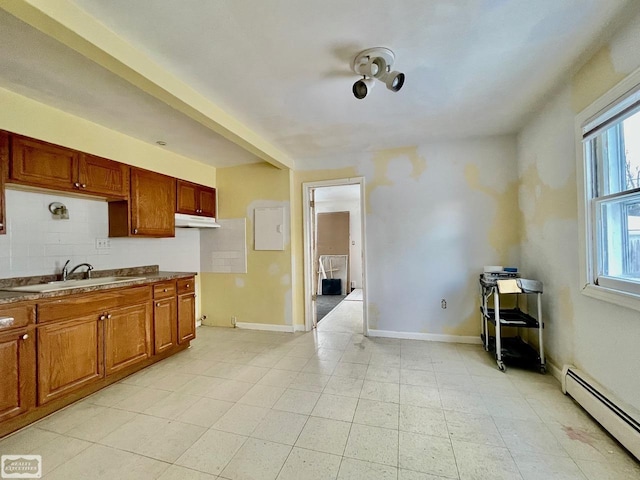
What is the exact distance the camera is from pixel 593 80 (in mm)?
1797

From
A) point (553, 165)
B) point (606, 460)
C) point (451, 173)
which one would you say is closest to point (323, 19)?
point (553, 165)

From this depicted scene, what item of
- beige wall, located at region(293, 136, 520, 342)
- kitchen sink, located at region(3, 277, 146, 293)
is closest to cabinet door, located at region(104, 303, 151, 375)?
kitchen sink, located at region(3, 277, 146, 293)

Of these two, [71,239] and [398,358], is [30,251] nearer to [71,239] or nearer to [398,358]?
[71,239]

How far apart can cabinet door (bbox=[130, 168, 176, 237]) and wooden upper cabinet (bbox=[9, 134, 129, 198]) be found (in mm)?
126

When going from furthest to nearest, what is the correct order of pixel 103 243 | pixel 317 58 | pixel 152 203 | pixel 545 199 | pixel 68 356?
pixel 152 203
pixel 103 243
pixel 545 199
pixel 68 356
pixel 317 58

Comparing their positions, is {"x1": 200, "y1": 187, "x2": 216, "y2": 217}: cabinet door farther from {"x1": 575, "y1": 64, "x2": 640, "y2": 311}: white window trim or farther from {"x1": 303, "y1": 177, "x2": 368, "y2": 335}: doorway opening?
{"x1": 575, "y1": 64, "x2": 640, "y2": 311}: white window trim

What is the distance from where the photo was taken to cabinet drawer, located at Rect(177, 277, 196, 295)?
10.3ft

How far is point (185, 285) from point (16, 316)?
149 centimetres

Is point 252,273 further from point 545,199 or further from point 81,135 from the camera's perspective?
point 545,199

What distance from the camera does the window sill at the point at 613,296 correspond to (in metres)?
1.50

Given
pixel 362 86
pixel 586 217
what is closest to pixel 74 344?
pixel 362 86

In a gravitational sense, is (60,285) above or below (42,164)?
below

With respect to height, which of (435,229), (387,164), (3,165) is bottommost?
(435,229)

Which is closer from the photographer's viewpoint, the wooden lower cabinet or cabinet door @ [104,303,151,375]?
Result: the wooden lower cabinet
